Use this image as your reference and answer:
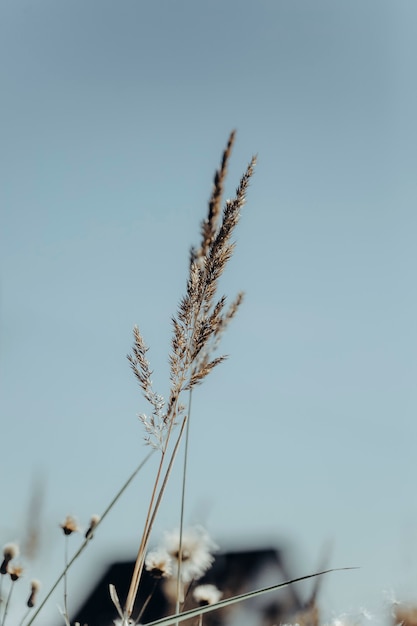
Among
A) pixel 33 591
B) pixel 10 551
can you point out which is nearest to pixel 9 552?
pixel 10 551

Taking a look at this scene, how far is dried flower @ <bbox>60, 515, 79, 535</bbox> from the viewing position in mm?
2162

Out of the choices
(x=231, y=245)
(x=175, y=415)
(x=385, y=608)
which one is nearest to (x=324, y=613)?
(x=385, y=608)

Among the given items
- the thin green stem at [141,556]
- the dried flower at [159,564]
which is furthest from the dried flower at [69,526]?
the thin green stem at [141,556]

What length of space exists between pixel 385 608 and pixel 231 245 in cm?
116

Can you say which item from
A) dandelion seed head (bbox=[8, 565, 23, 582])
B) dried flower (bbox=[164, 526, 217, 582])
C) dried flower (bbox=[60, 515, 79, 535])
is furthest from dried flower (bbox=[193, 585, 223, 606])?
dandelion seed head (bbox=[8, 565, 23, 582])

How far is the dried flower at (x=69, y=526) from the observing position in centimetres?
216

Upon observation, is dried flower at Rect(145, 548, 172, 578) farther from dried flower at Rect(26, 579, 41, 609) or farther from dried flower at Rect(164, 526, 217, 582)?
dried flower at Rect(26, 579, 41, 609)

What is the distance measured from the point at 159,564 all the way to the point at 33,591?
15.5 inches

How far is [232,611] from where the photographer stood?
2549 millimetres

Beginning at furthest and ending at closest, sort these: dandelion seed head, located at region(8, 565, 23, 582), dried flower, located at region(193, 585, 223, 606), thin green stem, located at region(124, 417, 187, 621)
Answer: dandelion seed head, located at region(8, 565, 23, 582)
dried flower, located at region(193, 585, 223, 606)
thin green stem, located at region(124, 417, 187, 621)

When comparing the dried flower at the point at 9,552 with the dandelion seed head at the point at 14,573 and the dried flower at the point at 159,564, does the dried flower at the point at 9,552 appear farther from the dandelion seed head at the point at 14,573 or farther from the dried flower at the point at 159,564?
the dried flower at the point at 159,564

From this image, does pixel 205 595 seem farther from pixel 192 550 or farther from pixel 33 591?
pixel 33 591

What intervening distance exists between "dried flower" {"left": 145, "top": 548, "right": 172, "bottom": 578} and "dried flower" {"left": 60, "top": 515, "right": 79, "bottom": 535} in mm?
275

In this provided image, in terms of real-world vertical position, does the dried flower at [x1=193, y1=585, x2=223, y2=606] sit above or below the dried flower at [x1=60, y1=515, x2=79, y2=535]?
below
